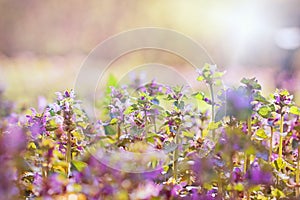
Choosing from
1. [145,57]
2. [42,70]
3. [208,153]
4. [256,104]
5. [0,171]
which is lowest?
[0,171]

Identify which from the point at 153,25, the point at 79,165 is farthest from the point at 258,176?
the point at 153,25

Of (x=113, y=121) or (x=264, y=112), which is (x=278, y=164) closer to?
(x=264, y=112)

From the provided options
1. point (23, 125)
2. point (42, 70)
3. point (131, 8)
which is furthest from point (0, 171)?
point (131, 8)

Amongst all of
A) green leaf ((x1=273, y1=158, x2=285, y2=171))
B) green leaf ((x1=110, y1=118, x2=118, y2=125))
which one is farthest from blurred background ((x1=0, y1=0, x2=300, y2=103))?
green leaf ((x1=273, y1=158, x2=285, y2=171))

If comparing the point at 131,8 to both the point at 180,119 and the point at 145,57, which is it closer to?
the point at 145,57

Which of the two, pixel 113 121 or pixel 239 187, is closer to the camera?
pixel 239 187

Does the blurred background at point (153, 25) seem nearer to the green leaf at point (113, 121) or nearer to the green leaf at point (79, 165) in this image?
the green leaf at point (113, 121)

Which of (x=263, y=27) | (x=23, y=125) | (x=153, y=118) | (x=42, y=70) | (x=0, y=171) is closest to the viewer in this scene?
(x=0, y=171)

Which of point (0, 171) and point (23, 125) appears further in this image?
point (23, 125)

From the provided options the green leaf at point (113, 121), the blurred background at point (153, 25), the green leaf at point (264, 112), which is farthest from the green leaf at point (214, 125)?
the blurred background at point (153, 25)
